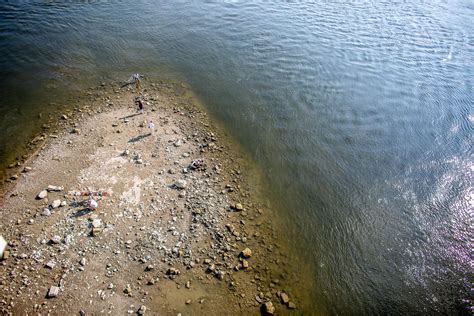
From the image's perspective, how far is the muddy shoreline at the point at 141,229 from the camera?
10.8 metres

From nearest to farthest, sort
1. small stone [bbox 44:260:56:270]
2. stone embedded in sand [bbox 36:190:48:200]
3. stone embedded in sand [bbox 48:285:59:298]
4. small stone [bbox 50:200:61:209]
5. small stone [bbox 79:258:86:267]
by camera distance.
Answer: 1. stone embedded in sand [bbox 48:285:59:298]
2. small stone [bbox 44:260:56:270]
3. small stone [bbox 79:258:86:267]
4. small stone [bbox 50:200:61:209]
5. stone embedded in sand [bbox 36:190:48:200]

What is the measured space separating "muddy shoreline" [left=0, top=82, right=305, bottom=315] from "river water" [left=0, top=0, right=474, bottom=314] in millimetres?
1573

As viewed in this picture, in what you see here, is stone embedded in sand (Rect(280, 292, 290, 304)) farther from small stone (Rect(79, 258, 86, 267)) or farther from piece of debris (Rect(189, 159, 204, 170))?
small stone (Rect(79, 258, 86, 267))

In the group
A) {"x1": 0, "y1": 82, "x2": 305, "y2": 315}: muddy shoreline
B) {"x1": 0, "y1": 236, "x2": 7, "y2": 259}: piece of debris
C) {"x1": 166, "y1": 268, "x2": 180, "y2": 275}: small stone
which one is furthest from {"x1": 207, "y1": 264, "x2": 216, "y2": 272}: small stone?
{"x1": 0, "y1": 236, "x2": 7, "y2": 259}: piece of debris

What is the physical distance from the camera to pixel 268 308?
10.8 meters

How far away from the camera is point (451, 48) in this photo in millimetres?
24438

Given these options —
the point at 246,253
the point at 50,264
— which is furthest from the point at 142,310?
the point at 246,253

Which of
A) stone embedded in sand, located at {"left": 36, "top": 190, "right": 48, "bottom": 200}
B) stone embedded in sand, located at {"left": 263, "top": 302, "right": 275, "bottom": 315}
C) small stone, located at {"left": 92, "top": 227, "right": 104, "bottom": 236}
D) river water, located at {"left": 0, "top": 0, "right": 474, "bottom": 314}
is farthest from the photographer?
Answer: stone embedded in sand, located at {"left": 36, "top": 190, "right": 48, "bottom": 200}

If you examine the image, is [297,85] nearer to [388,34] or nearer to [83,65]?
[388,34]

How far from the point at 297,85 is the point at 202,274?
14.9m

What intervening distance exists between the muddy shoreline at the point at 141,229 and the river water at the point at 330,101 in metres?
1.57

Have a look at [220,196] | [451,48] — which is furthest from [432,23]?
[220,196]

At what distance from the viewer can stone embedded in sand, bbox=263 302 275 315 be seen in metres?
10.7

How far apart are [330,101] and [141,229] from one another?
14.8 m
